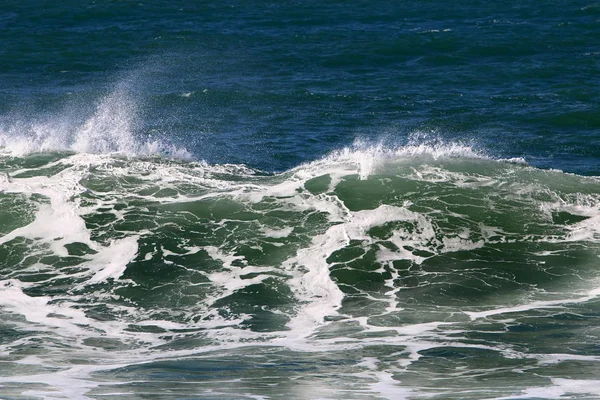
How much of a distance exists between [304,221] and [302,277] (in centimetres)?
259

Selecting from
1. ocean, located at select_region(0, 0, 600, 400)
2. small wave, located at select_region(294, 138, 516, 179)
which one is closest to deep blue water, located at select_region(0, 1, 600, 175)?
ocean, located at select_region(0, 0, 600, 400)

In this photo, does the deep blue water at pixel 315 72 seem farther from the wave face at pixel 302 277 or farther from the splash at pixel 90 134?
the wave face at pixel 302 277

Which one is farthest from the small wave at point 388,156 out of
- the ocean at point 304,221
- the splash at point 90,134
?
the splash at point 90,134

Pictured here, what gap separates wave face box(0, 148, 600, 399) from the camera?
13539 mm

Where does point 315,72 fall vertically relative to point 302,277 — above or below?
above

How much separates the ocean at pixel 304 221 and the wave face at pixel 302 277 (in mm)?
60

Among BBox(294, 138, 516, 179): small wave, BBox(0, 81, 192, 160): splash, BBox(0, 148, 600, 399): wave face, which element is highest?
BBox(0, 81, 192, 160): splash

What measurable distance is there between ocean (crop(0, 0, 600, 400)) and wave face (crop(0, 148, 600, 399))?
6 cm

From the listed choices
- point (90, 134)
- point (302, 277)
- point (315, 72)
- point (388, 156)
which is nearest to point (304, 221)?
point (302, 277)

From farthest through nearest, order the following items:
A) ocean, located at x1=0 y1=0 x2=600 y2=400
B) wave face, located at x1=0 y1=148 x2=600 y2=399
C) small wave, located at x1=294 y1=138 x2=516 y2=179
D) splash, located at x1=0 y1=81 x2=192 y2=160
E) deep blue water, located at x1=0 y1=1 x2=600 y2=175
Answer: deep blue water, located at x1=0 y1=1 x2=600 y2=175 < splash, located at x1=0 y1=81 x2=192 y2=160 < small wave, located at x1=294 y1=138 x2=516 y2=179 < ocean, located at x1=0 y1=0 x2=600 y2=400 < wave face, located at x1=0 y1=148 x2=600 y2=399

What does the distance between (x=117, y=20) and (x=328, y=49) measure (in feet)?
42.3

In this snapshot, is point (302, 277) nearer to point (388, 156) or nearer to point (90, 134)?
point (388, 156)

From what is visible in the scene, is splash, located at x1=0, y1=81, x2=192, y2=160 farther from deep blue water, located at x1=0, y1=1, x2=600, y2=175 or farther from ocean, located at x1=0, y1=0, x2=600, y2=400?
deep blue water, located at x1=0, y1=1, x2=600, y2=175

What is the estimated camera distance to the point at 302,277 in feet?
60.6
